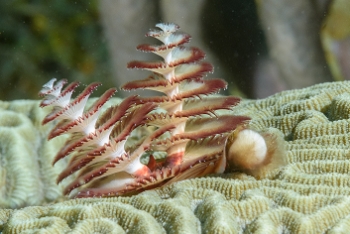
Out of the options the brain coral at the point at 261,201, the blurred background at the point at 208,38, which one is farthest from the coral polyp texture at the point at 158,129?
the blurred background at the point at 208,38

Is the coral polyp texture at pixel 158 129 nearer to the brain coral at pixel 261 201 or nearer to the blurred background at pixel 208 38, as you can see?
the brain coral at pixel 261 201

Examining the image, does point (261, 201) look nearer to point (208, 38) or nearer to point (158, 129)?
point (158, 129)

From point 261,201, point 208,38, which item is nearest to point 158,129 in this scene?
point 261,201

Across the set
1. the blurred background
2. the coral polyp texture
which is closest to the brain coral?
the coral polyp texture

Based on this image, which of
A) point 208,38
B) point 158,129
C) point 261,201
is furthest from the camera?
point 208,38

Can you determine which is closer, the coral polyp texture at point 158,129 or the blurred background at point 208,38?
the coral polyp texture at point 158,129

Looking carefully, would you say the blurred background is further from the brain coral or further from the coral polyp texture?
the coral polyp texture
